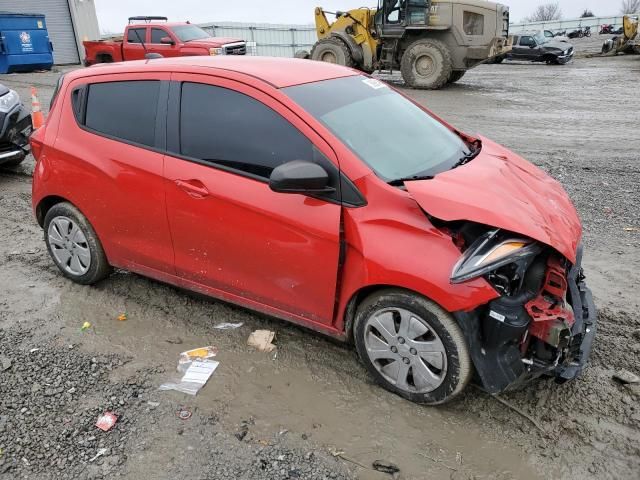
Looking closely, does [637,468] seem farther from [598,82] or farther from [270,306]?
[598,82]

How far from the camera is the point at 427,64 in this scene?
15773mm

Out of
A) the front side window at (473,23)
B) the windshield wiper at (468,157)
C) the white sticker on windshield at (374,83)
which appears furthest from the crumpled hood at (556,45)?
the windshield wiper at (468,157)

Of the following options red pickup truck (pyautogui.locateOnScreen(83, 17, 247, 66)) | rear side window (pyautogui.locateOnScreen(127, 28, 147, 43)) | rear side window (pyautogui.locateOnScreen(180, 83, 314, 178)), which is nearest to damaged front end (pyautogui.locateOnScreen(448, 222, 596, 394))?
rear side window (pyautogui.locateOnScreen(180, 83, 314, 178))

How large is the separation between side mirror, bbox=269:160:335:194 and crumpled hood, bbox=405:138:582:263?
46cm

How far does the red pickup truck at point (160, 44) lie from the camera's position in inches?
628

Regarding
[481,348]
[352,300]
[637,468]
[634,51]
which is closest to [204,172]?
[352,300]

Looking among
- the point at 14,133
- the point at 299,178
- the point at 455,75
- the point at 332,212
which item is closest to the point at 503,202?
the point at 332,212

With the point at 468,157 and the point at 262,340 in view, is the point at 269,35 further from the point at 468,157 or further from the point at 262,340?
the point at 262,340

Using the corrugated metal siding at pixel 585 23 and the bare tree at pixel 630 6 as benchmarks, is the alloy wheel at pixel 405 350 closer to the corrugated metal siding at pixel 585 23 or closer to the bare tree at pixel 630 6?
the corrugated metal siding at pixel 585 23

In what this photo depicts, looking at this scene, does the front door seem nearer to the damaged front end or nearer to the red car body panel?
the red car body panel

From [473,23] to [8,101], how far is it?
12.6 meters

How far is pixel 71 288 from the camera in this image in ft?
14.0

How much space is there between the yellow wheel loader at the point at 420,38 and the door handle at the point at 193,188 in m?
13.7

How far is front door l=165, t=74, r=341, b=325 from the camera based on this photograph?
2.97 metres
